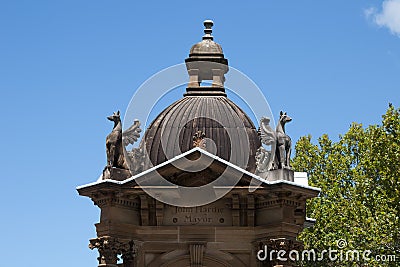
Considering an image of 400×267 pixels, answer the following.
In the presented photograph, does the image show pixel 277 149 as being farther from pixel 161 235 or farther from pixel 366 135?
pixel 366 135

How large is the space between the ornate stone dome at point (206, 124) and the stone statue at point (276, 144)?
3.21 ft

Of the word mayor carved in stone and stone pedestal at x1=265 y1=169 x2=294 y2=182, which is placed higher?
stone pedestal at x1=265 y1=169 x2=294 y2=182

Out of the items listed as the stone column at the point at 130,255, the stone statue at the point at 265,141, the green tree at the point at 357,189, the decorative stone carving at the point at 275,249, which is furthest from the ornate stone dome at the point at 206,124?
the green tree at the point at 357,189

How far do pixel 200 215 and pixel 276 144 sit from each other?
2.62 meters

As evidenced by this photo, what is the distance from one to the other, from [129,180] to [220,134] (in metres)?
3.27

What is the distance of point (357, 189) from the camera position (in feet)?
168

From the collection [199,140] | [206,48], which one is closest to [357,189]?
[206,48]

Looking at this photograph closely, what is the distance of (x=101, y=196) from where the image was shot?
30.0m

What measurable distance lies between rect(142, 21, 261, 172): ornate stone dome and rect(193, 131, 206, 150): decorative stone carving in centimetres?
4

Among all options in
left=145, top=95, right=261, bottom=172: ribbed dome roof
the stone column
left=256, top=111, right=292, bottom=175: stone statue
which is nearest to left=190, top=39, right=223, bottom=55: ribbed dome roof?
left=145, top=95, right=261, bottom=172: ribbed dome roof

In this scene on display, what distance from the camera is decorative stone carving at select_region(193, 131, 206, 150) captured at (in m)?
30.5

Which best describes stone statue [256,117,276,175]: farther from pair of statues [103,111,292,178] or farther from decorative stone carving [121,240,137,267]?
decorative stone carving [121,240,137,267]

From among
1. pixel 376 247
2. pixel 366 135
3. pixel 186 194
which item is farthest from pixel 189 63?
pixel 366 135

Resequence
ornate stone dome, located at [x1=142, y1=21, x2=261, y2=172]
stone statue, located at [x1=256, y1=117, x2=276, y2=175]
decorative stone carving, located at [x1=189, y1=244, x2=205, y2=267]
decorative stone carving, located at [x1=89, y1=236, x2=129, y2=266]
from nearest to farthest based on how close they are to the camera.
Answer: decorative stone carving, located at [x1=89, y1=236, x2=129, y2=266], stone statue, located at [x1=256, y1=117, x2=276, y2=175], decorative stone carving, located at [x1=189, y1=244, x2=205, y2=267], ornate stone dome, located at [x1=142, y1=21, x2=261, y2=172]
